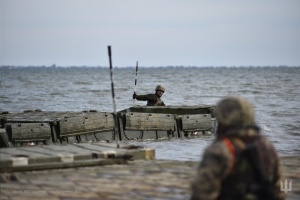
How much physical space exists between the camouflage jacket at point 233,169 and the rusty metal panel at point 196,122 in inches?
593

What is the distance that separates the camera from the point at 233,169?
4570 millimetres

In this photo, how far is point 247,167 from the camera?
181 inches

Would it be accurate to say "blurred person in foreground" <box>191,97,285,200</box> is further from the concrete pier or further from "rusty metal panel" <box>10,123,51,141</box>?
"rusty metal panel" <box>10,123,51,141</box>

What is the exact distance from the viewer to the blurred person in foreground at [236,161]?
177 inches

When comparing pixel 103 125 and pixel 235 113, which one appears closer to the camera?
pixel 235 113

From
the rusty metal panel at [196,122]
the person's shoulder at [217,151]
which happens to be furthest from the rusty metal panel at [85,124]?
the person's shoulder at [217,151]

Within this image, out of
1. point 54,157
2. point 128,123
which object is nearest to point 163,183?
point 54,157

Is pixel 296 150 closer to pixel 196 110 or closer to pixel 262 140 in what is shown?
pixel 196 110

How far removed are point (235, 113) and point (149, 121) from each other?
14.3m

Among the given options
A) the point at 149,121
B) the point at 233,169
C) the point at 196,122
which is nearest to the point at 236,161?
the point at 233,169

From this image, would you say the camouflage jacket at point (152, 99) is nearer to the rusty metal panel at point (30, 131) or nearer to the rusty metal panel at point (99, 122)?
the rusty metal panel at point (99, 122)

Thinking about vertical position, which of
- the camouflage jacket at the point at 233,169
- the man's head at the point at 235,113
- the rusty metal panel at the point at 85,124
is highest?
the man's head at the point at 235,113

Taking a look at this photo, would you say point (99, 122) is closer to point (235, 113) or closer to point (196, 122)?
point (196, 122)

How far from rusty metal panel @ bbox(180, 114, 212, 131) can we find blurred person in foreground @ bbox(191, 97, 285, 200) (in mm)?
15071
